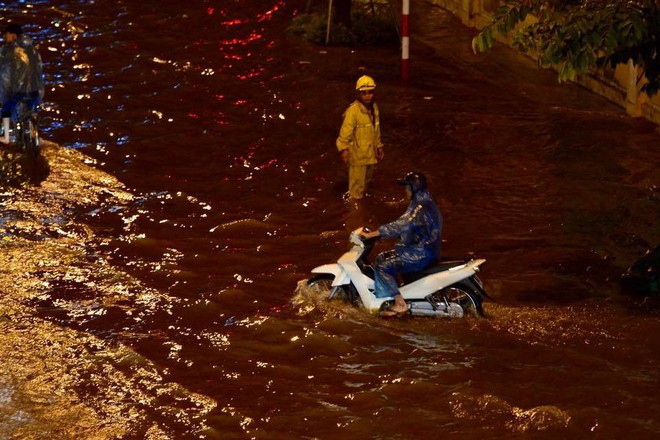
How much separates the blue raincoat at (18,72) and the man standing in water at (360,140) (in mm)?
4581

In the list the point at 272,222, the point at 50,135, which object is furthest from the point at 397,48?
the point at 272,222

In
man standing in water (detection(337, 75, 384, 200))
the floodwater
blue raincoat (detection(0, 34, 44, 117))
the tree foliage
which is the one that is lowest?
the floodwater

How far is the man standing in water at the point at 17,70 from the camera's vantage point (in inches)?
561

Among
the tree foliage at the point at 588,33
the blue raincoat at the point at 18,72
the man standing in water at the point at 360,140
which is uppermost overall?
the tree foliage at the point at 588,33

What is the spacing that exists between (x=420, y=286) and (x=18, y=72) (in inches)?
294

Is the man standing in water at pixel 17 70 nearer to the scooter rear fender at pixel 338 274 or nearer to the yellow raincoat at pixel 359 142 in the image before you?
the yellow raincoat at pixel 359 142

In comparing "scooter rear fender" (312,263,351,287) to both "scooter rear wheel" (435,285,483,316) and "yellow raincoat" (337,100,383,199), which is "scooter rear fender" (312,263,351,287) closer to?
"scooter rear wheel" (435,285,483,316)

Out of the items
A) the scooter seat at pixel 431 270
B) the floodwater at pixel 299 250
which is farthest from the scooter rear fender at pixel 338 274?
the scooter seat at pixel 431 270

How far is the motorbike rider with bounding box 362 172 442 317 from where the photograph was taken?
9391 mm

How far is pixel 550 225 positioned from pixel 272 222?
10.6 feet

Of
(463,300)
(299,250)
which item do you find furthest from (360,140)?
(463,300)

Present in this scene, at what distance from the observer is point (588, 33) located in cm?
906

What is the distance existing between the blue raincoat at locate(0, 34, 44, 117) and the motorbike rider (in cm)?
691

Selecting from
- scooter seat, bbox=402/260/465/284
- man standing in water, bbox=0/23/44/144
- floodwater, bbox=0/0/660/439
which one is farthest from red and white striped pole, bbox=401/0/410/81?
scooter seat, bbox=402/260/465/284
